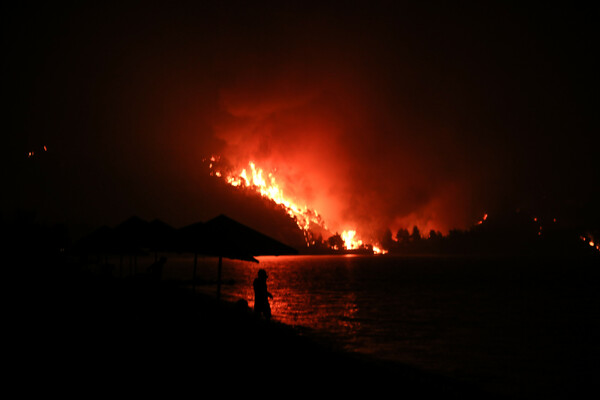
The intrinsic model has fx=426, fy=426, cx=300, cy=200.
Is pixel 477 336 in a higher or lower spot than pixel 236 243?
lower

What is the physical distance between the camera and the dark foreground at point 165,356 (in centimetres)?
759

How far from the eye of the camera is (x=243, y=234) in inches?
552

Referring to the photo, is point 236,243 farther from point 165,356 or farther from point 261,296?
point 165,356

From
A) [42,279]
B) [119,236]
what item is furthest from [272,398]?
[42,279]

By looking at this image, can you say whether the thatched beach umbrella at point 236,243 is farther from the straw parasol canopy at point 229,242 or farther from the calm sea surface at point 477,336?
the calm sea surface at point 477,336

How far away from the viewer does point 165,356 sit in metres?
9.52

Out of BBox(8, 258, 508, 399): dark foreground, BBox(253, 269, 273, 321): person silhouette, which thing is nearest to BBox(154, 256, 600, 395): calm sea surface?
BBox(253, 269, 273, 321): person silhouette

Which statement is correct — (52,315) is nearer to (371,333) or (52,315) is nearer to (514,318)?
(371,333)

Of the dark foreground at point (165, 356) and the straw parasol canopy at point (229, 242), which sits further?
the straw parasol canopy at point (229, 242)

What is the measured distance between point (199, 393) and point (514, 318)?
32752mm

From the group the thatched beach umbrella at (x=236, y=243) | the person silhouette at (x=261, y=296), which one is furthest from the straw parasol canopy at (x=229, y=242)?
the person silhouette at (x=261, y=296)

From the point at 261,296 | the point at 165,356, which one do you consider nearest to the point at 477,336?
the point at 261,296

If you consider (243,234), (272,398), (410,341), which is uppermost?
(243,234)

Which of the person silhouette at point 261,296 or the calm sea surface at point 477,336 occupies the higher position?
the person silhouette at point 261,296
